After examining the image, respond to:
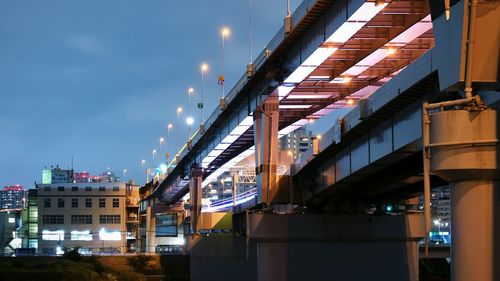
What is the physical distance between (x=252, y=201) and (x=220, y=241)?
19.7 metres

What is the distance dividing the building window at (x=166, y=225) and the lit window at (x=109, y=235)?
27.6 ft

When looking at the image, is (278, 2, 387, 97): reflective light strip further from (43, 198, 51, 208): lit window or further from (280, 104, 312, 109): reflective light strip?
(43, 198, 51, 208): lit window

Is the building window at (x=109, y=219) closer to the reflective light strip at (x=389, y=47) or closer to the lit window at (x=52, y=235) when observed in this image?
the lit window at (x=52, y=235)

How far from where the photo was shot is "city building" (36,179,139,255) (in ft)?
461

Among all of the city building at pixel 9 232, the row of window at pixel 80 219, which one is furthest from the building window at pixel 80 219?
the city building at pixel 9 232

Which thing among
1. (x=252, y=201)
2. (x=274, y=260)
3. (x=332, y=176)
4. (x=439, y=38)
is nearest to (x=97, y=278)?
(x=252, y=201)

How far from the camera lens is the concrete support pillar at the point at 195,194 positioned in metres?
76.8

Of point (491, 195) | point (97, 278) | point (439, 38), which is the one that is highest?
point (439, 38)

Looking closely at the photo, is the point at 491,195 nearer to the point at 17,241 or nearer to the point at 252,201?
the point at 252,201

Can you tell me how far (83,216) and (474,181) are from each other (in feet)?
429

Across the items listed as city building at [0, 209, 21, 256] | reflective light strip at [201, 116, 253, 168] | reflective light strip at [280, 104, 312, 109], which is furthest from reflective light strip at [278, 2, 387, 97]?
city building at [0, 209, 21, 256]

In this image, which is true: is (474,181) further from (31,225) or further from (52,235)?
(31,225)

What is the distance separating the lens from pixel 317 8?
101ft

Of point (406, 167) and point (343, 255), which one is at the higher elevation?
point (406, 167)
